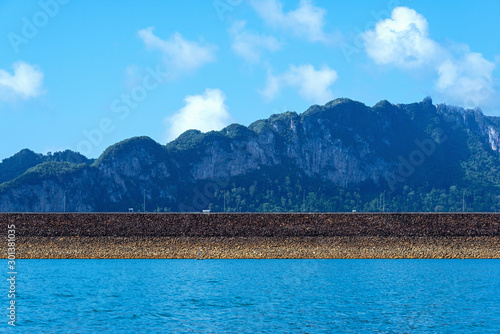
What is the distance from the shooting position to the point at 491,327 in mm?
27594

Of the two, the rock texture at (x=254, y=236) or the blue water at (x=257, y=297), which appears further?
the rock texture at (x=254, y=236)

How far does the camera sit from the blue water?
2759cm

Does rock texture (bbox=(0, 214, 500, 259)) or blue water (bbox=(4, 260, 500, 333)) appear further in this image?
rock texture (bbox=(0, 214, 500, 259))

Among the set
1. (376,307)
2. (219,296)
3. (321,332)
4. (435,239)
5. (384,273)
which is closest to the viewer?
(321,332)

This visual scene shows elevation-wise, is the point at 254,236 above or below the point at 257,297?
above

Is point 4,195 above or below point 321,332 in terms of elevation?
above

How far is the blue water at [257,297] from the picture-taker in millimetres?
27594

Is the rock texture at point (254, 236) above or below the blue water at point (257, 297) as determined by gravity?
above

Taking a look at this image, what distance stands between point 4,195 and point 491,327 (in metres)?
164

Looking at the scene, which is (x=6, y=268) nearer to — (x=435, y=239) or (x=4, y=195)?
(x=435, y=239)

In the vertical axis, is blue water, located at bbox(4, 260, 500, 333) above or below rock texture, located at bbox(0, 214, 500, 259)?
below

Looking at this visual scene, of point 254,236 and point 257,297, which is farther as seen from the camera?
point 254,236

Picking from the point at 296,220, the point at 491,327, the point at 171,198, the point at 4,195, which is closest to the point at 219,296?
the point at 491,327

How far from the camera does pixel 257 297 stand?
1391 inches
